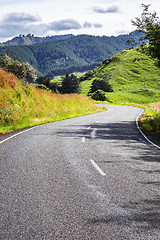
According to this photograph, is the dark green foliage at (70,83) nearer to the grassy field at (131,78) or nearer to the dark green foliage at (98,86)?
the grassy field at (131,78)

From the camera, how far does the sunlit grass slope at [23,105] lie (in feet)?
54.1

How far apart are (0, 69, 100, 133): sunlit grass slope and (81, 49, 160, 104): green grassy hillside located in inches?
3111

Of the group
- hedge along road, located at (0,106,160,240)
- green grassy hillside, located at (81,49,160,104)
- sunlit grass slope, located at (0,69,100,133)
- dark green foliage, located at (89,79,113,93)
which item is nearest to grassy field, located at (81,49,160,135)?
green grassy hillside, located at (81,49,160,104)

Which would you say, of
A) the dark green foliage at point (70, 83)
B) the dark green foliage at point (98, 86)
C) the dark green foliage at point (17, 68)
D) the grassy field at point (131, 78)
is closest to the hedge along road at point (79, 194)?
the dark green foliage at point (17, 68)

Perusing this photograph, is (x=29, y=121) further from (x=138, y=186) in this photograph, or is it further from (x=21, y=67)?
(x=21, y=67)

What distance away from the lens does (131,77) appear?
506 feet

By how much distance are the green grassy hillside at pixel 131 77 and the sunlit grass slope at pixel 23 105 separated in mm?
79008

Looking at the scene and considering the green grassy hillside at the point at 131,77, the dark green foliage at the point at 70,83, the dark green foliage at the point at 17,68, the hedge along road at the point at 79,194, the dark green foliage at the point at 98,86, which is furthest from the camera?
the green grassy hillside at the point at 131,77

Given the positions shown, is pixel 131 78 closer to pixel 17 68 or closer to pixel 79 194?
pixel 17 68

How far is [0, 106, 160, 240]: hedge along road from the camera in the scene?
3891mm

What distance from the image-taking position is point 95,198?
5125 millimetres

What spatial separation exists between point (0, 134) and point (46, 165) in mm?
6891

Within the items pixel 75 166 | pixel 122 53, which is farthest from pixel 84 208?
pixel 122 53

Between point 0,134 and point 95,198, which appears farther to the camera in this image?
point 0,134
